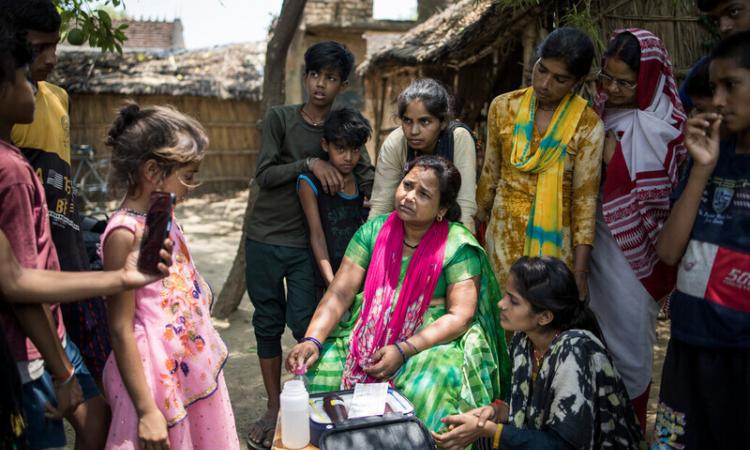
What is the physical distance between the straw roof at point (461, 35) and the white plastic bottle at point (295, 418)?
3755 millimetres

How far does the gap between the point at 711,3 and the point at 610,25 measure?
213 cm

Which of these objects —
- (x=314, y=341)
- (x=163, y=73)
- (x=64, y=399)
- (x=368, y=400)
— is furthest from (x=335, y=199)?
(x=163, y=73)

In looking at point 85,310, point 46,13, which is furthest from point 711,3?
point 85,310

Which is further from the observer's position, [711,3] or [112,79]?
[112,79]

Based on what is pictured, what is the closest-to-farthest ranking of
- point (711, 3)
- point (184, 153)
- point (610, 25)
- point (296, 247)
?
point (184, 153)
point (711, 3)
point (296, 247)
point (610, 25)

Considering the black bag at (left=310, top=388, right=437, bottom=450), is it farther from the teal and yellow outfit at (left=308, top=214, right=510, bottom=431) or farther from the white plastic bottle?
the teal and yellow outfit at (left=308, top=214, right=510, bottom=431)

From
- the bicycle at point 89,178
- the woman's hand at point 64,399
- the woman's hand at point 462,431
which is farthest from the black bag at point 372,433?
the bicycle at point 89,178

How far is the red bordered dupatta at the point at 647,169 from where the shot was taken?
271 cm

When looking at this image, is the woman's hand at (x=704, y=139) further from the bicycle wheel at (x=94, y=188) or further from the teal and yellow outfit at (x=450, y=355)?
the bicycle wheel at (x=94, y=188)

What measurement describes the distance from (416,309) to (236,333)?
9.97ft

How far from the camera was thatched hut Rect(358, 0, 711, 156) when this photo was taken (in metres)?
4.62

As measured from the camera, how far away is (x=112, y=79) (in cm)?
1470

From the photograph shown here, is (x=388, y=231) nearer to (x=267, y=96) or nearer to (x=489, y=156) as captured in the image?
(x=489, y=156)

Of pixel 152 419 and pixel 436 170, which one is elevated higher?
pixel 436 170
